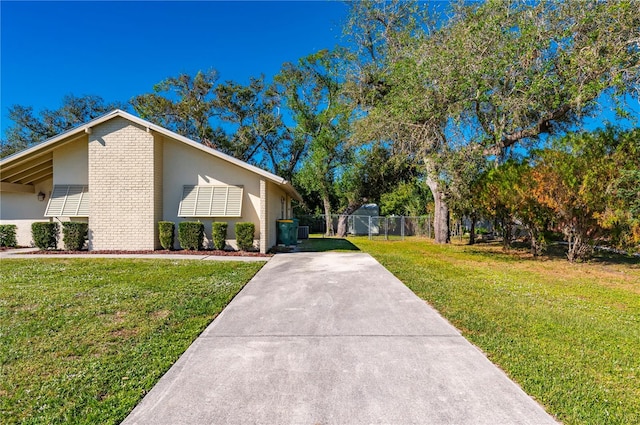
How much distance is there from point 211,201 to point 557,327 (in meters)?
10.2

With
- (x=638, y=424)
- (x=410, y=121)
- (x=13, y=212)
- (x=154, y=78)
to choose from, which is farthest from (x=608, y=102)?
(x=154, y=78)

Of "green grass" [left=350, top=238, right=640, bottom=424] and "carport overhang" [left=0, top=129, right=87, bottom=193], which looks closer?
"green grass" [left=350, top=238, right=640, bottom=424]

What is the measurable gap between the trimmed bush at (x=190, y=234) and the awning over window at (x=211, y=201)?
14.0 inches

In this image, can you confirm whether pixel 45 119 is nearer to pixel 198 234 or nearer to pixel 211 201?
pixel 211 201

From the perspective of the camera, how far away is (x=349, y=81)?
779 inches

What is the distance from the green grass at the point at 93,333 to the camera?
2.54 metres

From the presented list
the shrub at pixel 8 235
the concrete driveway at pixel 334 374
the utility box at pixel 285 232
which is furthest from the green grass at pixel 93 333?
the shrub at pixel 8 235

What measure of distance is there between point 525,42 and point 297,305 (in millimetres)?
10746

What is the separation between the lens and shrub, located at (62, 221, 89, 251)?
37.4ft

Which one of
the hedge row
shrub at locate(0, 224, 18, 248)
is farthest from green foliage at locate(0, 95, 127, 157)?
the hedge row

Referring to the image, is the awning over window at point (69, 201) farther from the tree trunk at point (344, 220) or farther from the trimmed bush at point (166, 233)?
the tree trunk at point (344, 220)

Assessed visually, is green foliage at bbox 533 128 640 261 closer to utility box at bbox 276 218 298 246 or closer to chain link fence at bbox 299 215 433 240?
utility box at bbox 276 218 298 246

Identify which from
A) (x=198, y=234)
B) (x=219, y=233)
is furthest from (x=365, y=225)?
(x=198, y=234)

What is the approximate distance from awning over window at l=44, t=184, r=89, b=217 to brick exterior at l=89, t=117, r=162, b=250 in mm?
620
